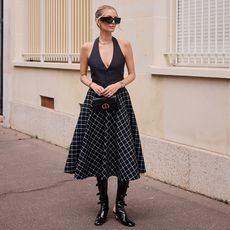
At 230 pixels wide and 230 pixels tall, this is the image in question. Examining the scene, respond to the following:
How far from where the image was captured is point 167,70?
685 cm

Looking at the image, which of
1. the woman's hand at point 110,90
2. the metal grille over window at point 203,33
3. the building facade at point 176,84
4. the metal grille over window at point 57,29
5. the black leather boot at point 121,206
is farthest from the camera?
the metal grille over window at point 57,29

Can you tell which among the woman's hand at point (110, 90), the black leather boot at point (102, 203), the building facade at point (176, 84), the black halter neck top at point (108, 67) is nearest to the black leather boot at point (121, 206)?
the black leather boot at point (102, 203)

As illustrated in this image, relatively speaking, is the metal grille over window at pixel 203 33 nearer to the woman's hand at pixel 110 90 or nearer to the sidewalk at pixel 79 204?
the sidewalk at pixel 79 204

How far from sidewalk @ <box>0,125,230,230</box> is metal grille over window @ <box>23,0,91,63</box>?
2.34 meters

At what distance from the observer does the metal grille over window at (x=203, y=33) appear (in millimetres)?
6324

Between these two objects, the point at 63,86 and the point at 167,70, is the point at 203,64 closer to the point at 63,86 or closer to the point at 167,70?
A: the point at 167,70

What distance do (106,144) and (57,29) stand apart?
5.35 metres

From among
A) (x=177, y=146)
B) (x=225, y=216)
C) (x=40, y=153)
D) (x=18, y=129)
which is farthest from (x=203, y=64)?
(x=18, y=129)

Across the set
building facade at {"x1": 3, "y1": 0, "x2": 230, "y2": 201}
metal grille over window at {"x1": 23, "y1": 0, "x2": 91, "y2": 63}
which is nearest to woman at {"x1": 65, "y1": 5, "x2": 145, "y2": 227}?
building facade at {"x1": 3, "y1": 0, "x2": 230, "y2": 201}

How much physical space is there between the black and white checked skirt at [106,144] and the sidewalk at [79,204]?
51cm

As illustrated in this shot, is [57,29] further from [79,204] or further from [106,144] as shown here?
[106,144]

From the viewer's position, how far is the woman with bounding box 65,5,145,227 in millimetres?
5141

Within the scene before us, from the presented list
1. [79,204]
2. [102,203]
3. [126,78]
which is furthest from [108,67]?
[79,204]

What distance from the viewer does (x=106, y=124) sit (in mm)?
5195
